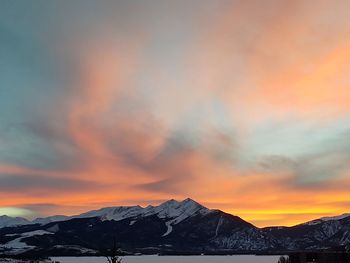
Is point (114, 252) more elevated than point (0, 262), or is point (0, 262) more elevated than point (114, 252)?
point (0, 262)

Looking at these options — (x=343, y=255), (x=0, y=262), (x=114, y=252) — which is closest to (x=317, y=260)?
(x=343, y=255)

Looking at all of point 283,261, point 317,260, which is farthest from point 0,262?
point 317,260

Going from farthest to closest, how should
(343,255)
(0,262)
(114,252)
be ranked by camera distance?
(0,262) < (343,255) < (114,252)

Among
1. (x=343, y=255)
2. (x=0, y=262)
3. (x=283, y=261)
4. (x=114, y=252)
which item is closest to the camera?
(x=114, y=252)

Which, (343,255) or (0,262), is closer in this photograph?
(343,255)

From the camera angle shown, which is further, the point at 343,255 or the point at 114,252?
the point at 343,255

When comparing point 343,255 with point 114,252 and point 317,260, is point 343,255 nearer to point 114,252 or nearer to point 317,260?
point 317,260

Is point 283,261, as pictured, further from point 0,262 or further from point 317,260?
point 0,262

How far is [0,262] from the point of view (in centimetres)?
18000

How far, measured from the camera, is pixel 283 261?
→ 237 feet

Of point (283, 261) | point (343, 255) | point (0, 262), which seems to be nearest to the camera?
point (343, 255)

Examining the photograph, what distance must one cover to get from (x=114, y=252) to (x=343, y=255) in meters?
23.3

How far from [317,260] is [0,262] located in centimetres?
15431

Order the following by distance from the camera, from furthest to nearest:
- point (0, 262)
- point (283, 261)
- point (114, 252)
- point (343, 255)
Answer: point (0, 262), point (283, 261), point (343, 255), point (114, 252)
